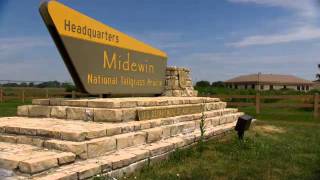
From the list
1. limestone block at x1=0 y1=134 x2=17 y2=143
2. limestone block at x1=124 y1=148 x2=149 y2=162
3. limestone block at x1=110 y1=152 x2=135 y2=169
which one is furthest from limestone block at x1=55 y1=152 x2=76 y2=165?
limestone block at x1=0 y1=134 x2=17 y2=143

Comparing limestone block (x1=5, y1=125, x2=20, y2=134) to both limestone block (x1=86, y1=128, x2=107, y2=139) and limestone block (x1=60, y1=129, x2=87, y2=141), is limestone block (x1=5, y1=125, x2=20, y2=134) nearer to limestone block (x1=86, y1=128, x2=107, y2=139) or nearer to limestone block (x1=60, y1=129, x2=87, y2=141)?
limestone block (x1=60, y1=129, x2=87, y2=141)

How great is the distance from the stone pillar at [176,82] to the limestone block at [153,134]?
4.87 meters

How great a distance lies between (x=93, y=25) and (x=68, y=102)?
1849 millimetres

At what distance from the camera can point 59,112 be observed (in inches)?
301

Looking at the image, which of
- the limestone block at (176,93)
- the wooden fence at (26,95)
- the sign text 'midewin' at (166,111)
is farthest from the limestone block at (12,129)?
the wooden fence at (26,95)

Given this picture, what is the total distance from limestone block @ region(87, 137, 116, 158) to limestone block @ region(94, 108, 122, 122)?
914 mm

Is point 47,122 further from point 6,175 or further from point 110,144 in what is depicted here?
point 6,175

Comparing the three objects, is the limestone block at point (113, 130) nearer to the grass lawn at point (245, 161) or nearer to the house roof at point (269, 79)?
the grass lawn at point (245, 161)

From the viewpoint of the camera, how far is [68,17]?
Answer: 312 inches

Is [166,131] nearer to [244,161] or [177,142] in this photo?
[177,142]

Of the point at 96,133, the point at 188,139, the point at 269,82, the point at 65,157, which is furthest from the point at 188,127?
the point at 269,82

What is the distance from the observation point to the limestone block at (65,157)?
5.13 m

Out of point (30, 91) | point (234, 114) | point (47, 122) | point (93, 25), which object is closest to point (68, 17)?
point (93, 25)

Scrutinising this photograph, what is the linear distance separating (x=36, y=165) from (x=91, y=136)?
Answer: 1.32m
